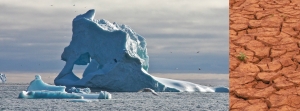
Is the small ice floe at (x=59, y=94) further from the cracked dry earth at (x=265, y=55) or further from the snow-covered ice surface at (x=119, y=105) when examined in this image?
the cracked dry earth at (x=265, y=55)

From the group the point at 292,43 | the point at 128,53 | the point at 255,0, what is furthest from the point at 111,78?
the point at 292,43

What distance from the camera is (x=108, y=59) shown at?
18.8 metres

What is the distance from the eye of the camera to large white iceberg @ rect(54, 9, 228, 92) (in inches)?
716

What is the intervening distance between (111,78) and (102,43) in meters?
1.40

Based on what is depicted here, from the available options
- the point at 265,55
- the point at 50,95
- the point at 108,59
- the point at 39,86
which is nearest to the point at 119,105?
the point at 50,95

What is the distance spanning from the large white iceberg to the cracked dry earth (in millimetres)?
8618

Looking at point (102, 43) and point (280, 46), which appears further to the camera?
point (102, 43)

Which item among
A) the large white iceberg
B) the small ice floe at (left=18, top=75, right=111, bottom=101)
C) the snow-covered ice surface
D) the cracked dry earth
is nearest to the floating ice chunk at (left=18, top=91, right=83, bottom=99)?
the small ice floe at (left=18, top=75, right=111, bottom=101)

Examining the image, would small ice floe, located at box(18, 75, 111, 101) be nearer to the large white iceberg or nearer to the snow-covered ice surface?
the snow-covered ice surface

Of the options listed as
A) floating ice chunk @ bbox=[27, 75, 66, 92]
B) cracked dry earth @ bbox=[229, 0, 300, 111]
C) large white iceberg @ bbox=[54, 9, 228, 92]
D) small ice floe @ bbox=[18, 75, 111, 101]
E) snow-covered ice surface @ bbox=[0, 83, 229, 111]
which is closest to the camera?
cracked dry earth @ bbox=[229, 0, 300, 111]

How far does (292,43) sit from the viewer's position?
7.94 m

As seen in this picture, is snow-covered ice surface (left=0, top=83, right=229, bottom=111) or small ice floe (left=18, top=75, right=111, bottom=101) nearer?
snow-covered ice surface (left=0, top=83, right=229, bottom=111)

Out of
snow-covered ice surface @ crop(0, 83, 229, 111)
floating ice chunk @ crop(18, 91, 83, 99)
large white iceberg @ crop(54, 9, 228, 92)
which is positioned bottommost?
snow-covered ice surface @ crop(0, 83, 229, 111)

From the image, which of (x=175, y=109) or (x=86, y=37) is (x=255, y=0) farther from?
(x=86, y=37)
